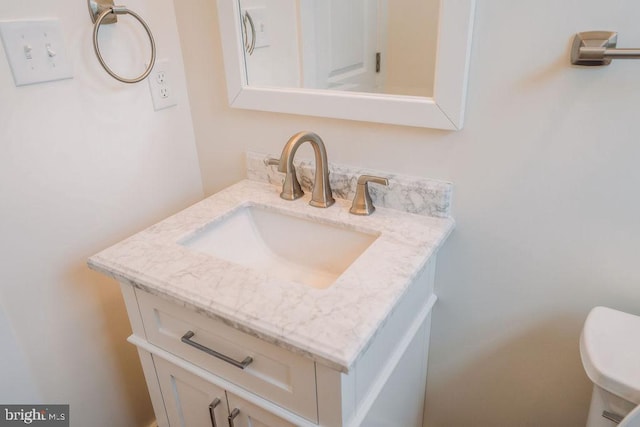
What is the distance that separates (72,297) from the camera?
3.65ft

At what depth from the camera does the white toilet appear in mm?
723

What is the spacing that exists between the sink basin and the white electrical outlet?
1.26 feet

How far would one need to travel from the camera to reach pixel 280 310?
749 mm

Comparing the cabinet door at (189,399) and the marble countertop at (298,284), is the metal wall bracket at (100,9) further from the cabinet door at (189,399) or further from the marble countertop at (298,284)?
the cabinet door at (189,399)

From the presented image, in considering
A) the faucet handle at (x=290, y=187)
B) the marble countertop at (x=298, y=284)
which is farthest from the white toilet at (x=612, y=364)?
the faucet handle at (x=290, y=187)

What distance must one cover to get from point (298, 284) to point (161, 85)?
75 centimetres

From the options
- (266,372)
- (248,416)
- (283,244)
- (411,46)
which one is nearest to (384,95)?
(411,46)

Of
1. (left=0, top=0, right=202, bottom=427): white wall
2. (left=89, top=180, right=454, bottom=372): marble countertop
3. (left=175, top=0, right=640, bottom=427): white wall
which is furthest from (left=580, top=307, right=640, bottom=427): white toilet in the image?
(left=0, top=0, right=202, bottom=427): white wall

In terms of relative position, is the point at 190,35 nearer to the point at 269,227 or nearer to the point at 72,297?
the point at 269,227

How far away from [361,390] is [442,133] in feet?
1.81

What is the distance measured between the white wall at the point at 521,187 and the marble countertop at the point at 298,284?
0.14 metres

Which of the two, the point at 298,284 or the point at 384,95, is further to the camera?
the point at 384,95

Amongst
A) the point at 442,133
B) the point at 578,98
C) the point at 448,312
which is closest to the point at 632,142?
the point at 578,98

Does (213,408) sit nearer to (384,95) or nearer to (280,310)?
(280,310)
